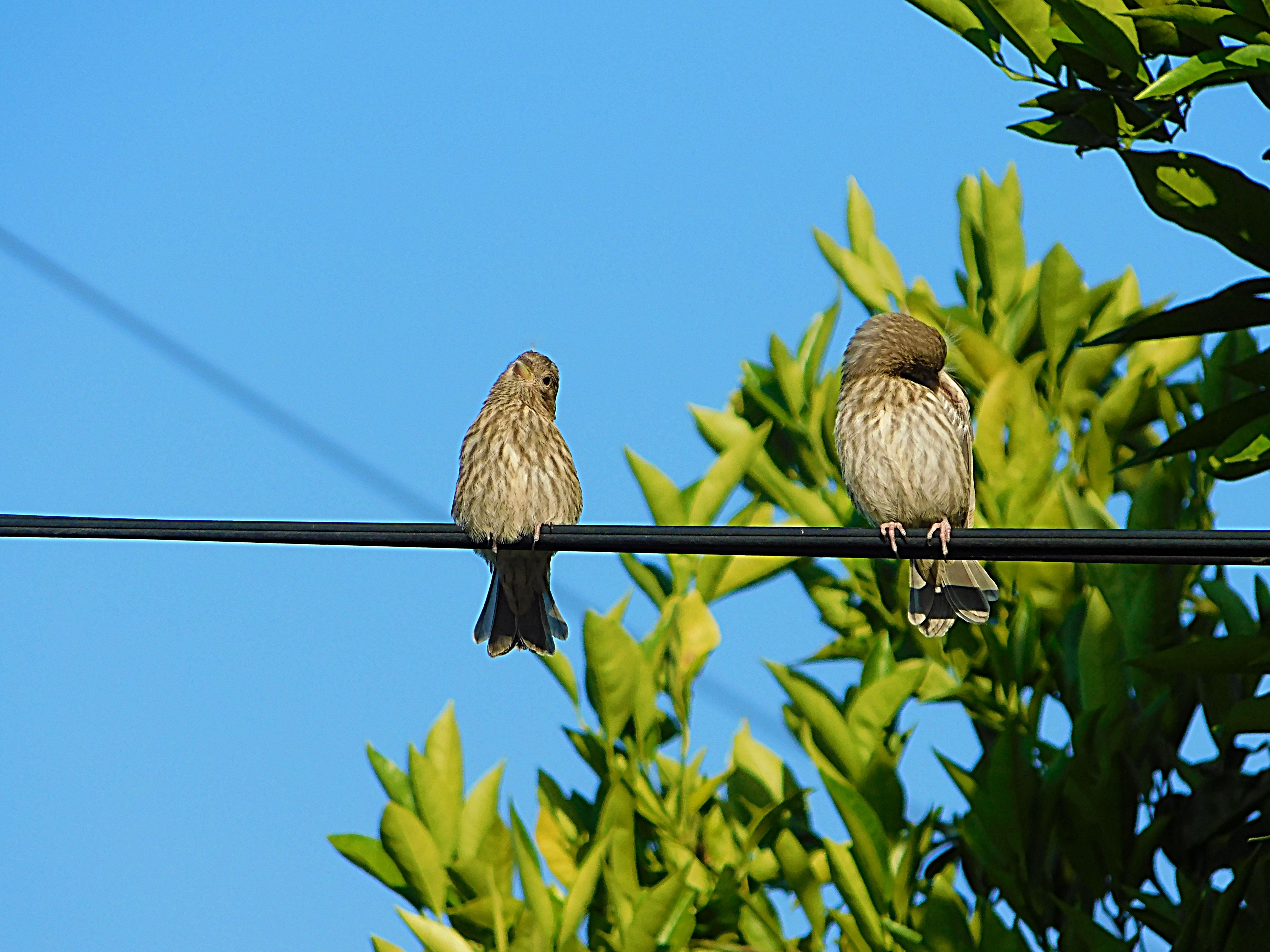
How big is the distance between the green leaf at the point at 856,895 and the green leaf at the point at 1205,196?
2131 millimetres

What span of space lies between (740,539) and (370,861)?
8.16ft

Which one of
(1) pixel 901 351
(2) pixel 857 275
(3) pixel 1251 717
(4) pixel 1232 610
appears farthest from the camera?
(2) pixel 857 275

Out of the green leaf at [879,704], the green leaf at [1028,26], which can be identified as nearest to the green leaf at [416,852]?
the green leaf at [879,704]

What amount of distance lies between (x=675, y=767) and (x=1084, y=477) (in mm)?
1759

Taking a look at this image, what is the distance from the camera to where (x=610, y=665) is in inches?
204

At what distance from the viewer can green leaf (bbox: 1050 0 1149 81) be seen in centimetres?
381

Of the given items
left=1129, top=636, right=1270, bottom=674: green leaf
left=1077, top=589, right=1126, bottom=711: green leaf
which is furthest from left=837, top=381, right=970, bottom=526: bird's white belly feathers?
left=1129, top=636, right=1270, bottom=674: green leaf

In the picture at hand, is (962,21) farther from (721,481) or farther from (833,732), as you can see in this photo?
(833,732)

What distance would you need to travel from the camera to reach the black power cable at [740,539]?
3.02 m

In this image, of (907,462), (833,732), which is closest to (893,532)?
(907,462)

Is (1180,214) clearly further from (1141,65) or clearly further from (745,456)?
(745,456)

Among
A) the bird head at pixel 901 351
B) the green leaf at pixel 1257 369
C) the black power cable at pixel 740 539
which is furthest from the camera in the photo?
the bird head at pixel 901 351

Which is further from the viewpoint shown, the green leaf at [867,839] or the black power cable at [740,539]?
the green leaf at [867,839]

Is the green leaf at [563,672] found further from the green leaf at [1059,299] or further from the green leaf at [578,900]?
the green leaf at [1059,299]
